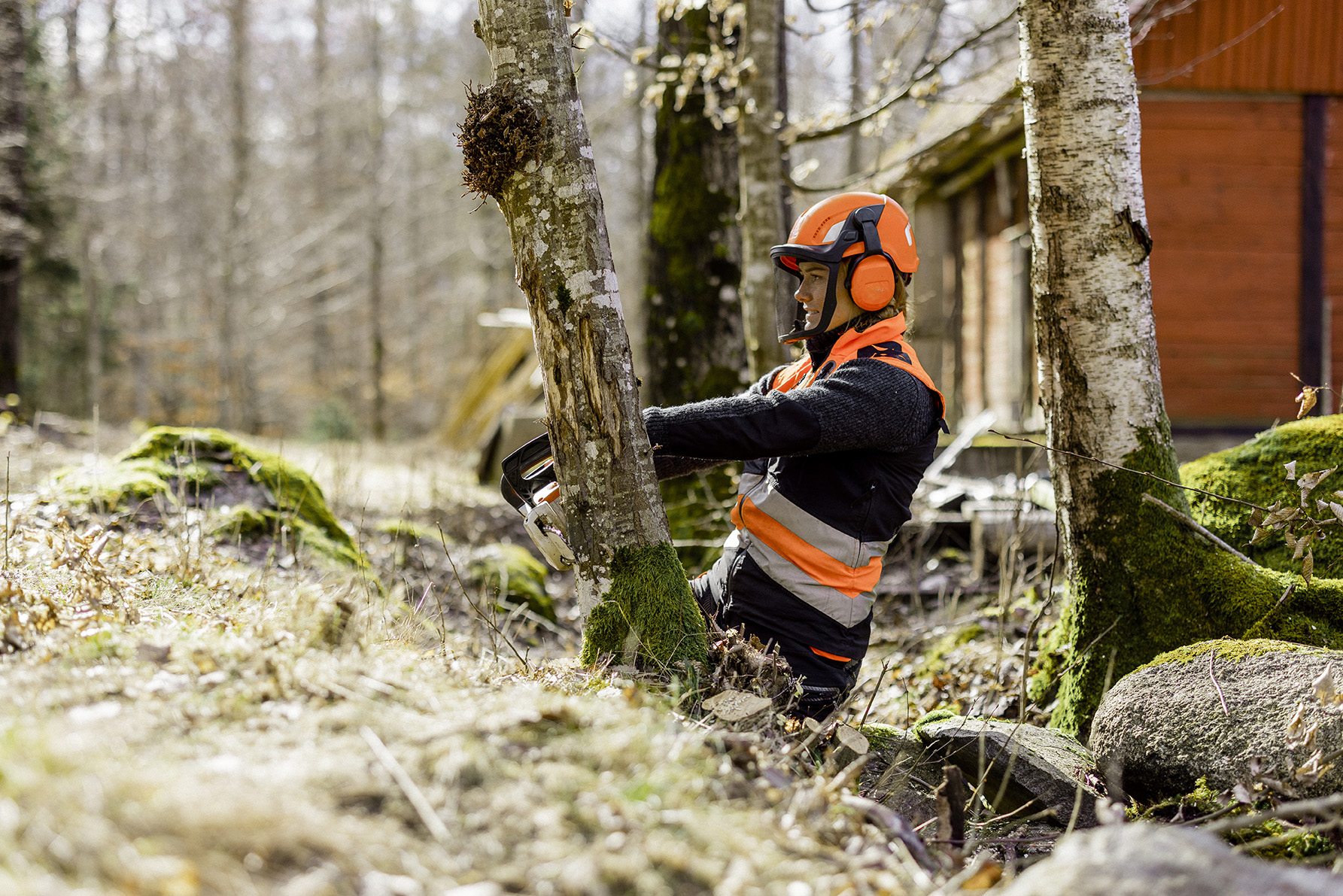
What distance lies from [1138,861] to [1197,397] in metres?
10.1

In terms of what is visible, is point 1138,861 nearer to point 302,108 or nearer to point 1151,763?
point 1151,763

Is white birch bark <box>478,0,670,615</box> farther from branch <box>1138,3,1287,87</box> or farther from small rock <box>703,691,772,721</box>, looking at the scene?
branch <box>1138,3,1287,87</box>

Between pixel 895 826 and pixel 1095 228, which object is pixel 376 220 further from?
pixel 895 826

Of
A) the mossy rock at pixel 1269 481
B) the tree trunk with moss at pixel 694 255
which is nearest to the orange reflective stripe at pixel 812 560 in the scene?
the mossy rock at pixel 1269 481

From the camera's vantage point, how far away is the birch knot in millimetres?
2703

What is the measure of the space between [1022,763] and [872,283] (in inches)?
64.2

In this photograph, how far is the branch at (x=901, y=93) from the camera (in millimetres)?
5188

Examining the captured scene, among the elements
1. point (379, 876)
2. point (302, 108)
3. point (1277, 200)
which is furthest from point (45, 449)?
point (302, 108)

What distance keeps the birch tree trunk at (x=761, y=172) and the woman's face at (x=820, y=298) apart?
8.70ft

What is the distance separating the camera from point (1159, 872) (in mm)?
1531

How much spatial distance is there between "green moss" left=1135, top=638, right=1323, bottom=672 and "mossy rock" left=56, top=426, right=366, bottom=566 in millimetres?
3643

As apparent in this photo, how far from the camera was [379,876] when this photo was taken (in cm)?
148

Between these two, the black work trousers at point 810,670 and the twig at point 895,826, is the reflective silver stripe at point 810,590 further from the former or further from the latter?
the twig at point 895,826

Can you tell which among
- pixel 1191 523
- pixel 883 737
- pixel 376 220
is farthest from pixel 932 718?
pixel 376 220
